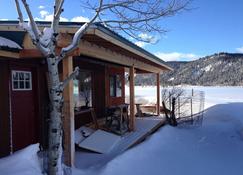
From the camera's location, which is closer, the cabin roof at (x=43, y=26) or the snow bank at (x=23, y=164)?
the snow bank at (x=23, y=164)

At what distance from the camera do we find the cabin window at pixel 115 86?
53.9 ft

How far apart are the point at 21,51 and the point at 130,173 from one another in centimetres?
356

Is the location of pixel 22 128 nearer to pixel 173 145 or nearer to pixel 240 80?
pixel 173 145

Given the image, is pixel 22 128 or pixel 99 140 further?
pixel 99 140

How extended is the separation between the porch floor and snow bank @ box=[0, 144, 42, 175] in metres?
1.29

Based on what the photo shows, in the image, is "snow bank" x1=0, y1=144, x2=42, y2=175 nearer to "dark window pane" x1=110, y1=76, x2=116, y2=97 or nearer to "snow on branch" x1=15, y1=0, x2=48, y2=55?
"snow on branch" x1=15, y1=0, x2=48, y2=55

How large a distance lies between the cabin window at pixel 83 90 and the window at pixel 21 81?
2.58 metres

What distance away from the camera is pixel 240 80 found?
266 ft

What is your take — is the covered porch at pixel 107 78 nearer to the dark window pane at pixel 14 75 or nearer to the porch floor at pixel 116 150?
the porch floor at pixel 116 150

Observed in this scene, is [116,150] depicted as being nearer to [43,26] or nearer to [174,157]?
[174,157]

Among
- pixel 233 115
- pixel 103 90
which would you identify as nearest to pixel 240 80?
pixel 233 115

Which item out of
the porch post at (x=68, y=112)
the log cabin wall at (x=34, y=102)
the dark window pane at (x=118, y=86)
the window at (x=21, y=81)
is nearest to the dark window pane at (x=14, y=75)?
the window at (x=21, y=81)

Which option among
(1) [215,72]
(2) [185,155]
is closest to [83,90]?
(2) [185,155]

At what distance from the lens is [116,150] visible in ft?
32.9
